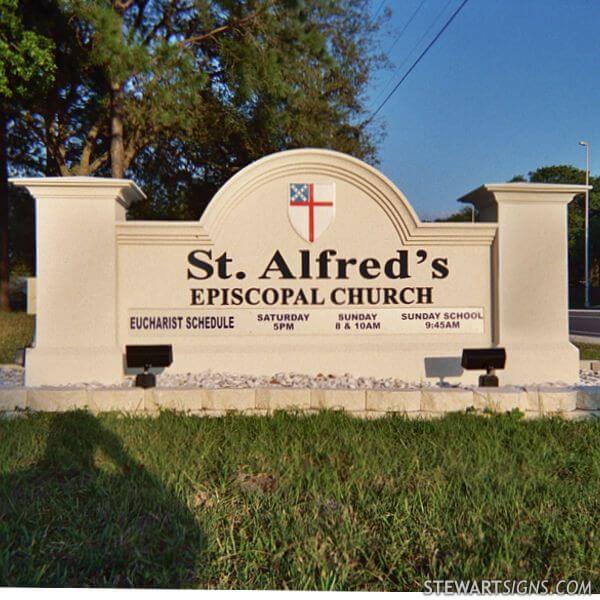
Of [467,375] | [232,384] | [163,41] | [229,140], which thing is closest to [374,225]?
[467,375]

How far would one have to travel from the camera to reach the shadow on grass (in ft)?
7.87

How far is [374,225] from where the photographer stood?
6.09 metres

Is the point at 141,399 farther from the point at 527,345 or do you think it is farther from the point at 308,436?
the point at 527,345

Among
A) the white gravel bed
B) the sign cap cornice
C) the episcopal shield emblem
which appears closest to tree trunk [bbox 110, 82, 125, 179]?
the sign cap cornice

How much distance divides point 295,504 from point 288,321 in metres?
3.20

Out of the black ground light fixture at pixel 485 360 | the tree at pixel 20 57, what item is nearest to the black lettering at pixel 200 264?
the black ground light fixture at pixel 485 360

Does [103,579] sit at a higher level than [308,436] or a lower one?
lower

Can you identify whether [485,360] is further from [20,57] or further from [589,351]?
[20,57]

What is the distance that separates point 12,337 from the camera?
1111 centimetres

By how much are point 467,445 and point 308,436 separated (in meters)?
1.19

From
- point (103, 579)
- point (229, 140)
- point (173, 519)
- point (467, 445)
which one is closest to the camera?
point (103, 579)

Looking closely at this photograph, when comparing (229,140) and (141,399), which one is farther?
(229,140)

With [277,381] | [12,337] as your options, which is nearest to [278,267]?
[277,381]

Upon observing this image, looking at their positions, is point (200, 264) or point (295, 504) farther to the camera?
point (200, 264)
